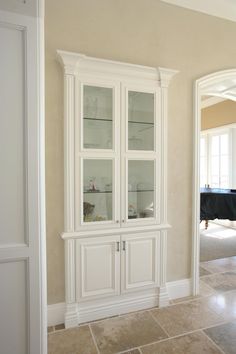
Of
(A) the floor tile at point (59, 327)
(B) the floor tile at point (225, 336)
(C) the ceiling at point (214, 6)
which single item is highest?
(C) the ceiling at point (214, 6)

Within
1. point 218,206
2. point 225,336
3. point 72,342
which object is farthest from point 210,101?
point 72,342

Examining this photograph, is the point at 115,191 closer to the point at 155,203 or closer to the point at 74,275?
the point at 155,203

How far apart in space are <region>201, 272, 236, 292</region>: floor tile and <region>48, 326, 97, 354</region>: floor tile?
1.66 m

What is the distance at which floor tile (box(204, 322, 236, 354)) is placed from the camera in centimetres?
191

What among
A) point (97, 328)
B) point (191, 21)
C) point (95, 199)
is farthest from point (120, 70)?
point (97, 328)

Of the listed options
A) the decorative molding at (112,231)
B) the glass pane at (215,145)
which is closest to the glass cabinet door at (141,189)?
the decorative molding at (112,231)

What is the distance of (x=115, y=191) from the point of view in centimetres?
231

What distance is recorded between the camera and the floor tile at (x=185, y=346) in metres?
1.87

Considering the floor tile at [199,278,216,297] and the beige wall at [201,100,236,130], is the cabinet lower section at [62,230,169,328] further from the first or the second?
the beige wall at [201,100,236,130]

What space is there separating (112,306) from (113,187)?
119cm

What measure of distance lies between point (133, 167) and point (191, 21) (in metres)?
1.76

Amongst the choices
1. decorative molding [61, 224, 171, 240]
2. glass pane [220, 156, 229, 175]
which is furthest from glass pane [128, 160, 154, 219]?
glass pane [220, 156, 229, 175]

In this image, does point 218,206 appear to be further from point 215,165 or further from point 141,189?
point 215,165

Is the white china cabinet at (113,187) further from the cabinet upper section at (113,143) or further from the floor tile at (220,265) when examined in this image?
the floor tile at (220,265)
